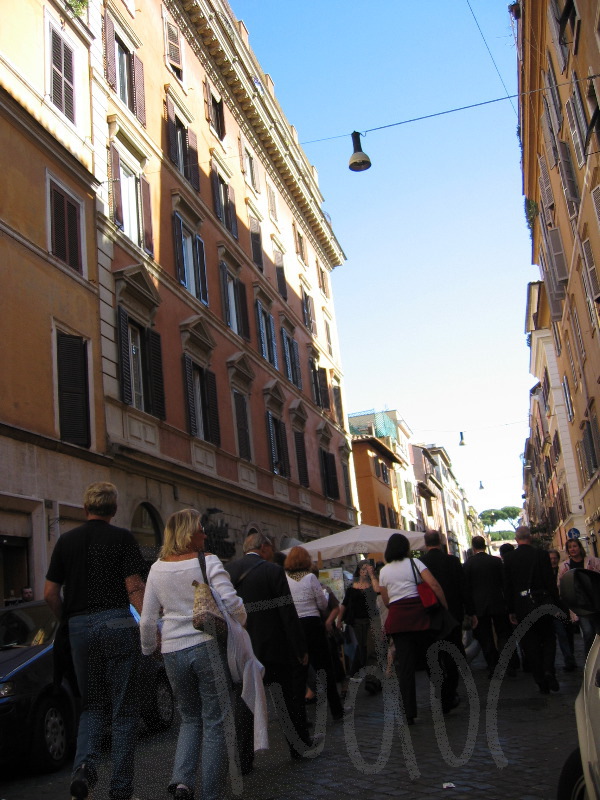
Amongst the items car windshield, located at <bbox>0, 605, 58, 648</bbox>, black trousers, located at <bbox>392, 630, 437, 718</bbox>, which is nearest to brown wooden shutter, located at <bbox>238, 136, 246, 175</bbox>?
car windshield, located at <bbox>0, 605, 58, 648</bbox>

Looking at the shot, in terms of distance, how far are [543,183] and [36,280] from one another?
16.7 meters

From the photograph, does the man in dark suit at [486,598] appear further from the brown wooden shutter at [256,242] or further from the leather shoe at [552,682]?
the brown wooden shutter at [256,242]

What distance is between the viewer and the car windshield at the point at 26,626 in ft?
26.1

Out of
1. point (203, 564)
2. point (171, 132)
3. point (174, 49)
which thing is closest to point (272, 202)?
point (174, 49)

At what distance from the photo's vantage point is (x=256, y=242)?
91.6 ft

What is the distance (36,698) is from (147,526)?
9535 mm

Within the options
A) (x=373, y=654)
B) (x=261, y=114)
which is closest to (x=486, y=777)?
(x=373, y=654)

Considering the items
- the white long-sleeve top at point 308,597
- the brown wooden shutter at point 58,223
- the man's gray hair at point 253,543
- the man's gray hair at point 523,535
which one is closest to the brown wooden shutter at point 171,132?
the brown wooden shutter at point 58,223

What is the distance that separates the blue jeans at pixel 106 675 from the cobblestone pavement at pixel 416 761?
0.63 m

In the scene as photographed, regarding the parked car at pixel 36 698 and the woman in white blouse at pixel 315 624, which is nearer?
the parked car at pixel 36 698

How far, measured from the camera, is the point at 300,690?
700cm

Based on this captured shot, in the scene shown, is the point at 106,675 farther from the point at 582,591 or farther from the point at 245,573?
the point at 582,591

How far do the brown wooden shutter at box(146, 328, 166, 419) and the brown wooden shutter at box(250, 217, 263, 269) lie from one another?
33.0ft

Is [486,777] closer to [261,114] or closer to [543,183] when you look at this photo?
[543,183]
